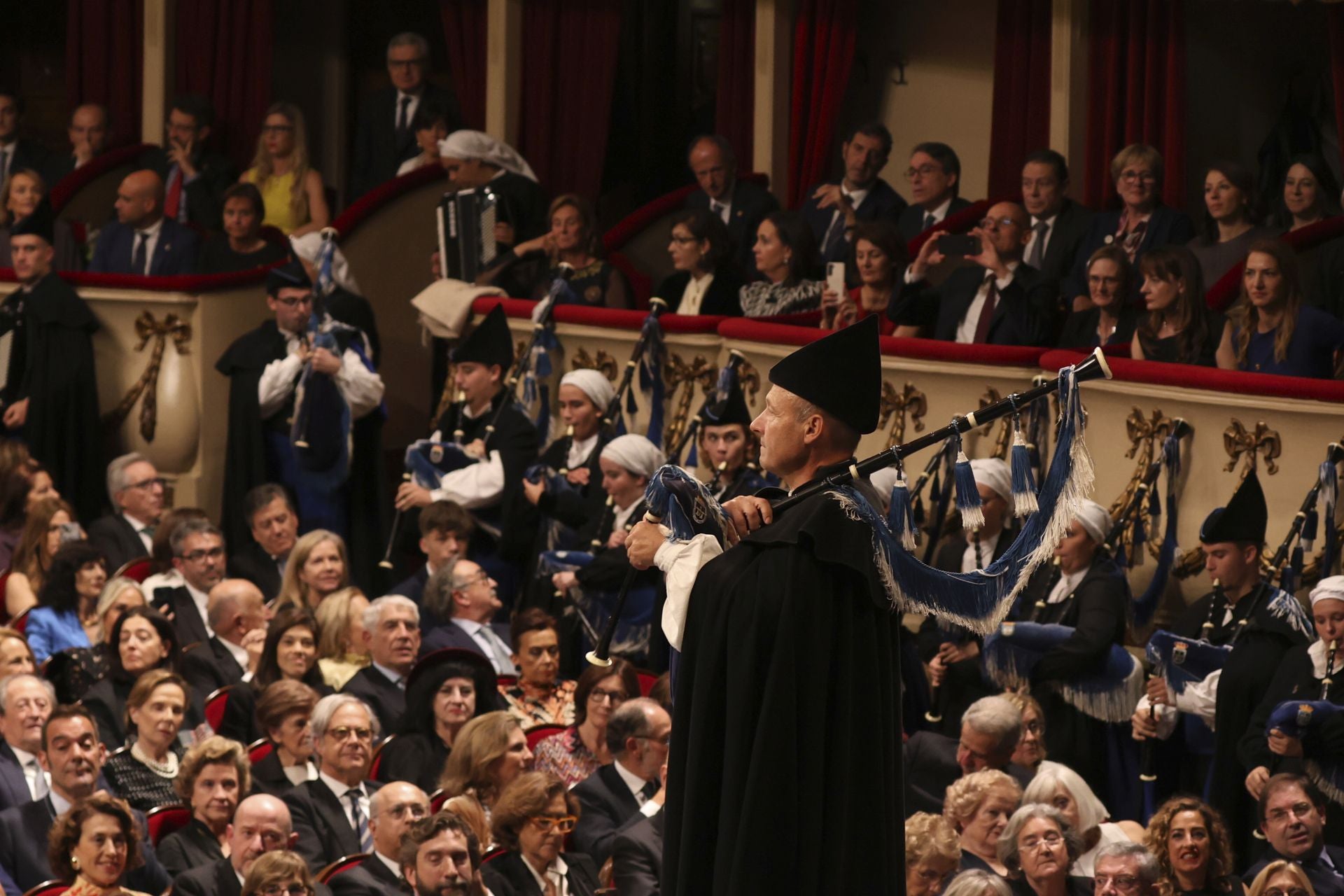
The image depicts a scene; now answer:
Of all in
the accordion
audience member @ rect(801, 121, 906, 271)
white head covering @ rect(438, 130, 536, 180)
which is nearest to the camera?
audience member @ rect(801, 121, 906, 271)

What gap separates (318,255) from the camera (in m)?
10.9

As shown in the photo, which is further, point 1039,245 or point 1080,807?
point 1039,245

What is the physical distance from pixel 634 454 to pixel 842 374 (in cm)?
463

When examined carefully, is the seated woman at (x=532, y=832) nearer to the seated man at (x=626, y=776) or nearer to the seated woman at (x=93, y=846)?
the seated man at (x=626, y=776)

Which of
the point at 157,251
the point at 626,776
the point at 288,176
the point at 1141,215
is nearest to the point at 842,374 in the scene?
the point at 626,776

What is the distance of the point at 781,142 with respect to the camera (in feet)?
40.2

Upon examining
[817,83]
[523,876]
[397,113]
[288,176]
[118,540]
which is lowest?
[523,876]

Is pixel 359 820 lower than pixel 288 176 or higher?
lower

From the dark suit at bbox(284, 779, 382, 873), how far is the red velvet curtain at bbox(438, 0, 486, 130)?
20.0 ft

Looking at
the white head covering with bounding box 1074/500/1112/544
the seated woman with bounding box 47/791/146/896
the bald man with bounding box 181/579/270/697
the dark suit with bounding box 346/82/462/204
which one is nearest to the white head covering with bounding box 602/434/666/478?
the bald man with bounding box 181/579/270/697

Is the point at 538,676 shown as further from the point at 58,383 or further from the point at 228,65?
the point at 228,65

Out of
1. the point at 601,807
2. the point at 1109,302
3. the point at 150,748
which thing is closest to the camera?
the point at 601,807

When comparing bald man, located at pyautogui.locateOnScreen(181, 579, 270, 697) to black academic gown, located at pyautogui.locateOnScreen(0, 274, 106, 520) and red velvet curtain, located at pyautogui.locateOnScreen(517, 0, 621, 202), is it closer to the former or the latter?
black academic gown, located at pyautogui.locateOnScreen(0, 274, 106, 520)

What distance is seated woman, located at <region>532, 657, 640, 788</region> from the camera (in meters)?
7.75
